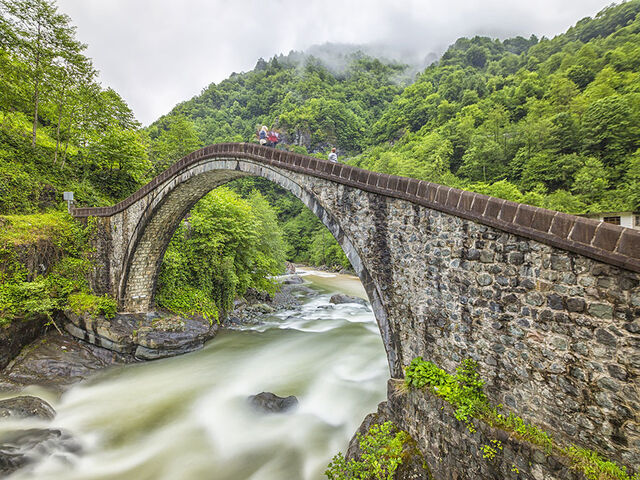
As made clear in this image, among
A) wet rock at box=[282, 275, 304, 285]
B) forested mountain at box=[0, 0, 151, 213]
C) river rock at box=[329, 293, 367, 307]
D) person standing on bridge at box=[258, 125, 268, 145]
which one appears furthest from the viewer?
wet rock at box=[282, 275, 304, 285]

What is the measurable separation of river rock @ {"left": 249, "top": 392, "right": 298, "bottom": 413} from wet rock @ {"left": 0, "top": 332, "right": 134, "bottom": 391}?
4.68 metres

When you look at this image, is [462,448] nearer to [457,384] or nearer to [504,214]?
[457,384]

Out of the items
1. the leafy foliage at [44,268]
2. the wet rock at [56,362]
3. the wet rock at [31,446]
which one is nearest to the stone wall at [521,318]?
the wet rock at [31,446]

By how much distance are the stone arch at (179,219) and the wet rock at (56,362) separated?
5.92 feet

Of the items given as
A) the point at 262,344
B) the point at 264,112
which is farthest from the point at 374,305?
the point at 264,112

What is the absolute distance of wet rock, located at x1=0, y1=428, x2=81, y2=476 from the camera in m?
4.56

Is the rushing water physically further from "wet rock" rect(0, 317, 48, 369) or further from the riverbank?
"wet rock" rect(0, 317, 48, 369)

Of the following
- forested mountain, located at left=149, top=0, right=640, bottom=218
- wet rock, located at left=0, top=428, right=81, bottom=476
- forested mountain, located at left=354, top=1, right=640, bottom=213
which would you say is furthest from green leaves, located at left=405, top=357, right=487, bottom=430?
forested mountain, located at left=149, top=0, right=640, bottom=218

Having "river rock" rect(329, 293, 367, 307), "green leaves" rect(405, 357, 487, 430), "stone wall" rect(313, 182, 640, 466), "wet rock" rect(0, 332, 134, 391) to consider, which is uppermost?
"stone wall" rect(313, 182, 640, 466)

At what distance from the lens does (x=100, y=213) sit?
9.86 metres

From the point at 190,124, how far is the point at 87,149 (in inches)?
397

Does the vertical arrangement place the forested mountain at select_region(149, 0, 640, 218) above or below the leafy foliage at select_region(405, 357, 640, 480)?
above

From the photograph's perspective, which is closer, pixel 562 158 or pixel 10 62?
pixel 10 62

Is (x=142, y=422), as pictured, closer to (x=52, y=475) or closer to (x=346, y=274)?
(x=52, y=475)
